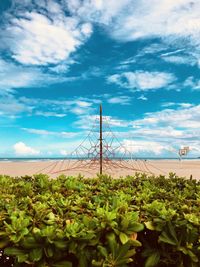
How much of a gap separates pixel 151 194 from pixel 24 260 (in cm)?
196

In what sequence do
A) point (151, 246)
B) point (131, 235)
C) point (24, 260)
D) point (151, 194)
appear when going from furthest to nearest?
point (151, 194) < point (151, 246) < point (131, 235) < point (24, 260)

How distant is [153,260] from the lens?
9.57 ft

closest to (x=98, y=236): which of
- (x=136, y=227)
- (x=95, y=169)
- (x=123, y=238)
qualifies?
(x=123, y=238)

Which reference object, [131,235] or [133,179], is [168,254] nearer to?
[131,235]

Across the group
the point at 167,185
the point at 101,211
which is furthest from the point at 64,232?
the point at 167,185

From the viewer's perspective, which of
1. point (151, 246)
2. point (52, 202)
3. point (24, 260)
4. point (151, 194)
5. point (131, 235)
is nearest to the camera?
point (24, 260)

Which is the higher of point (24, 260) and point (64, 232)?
point (64, 232)

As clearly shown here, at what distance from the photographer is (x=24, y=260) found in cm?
267

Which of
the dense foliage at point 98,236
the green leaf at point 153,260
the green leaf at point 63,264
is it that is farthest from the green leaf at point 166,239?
the green leaf at point 63,264

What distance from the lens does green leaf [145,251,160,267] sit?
290 cm

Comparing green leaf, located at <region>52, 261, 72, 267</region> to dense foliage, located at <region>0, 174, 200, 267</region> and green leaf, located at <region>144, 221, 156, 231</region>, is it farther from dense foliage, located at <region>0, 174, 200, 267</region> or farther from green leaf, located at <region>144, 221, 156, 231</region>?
green leaf, located at <region>144, 221, 156, 231</region>

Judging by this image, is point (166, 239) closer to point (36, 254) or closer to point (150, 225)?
point (150, 225)

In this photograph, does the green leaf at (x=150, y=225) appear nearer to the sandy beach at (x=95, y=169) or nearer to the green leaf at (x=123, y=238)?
the green leaf at (x=123, y=238)

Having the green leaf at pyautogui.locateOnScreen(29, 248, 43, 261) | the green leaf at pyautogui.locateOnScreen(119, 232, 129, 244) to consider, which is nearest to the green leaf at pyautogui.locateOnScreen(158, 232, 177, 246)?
the green leaf at pyautogui.locateOnScreen(119, 232, 129, 244)
